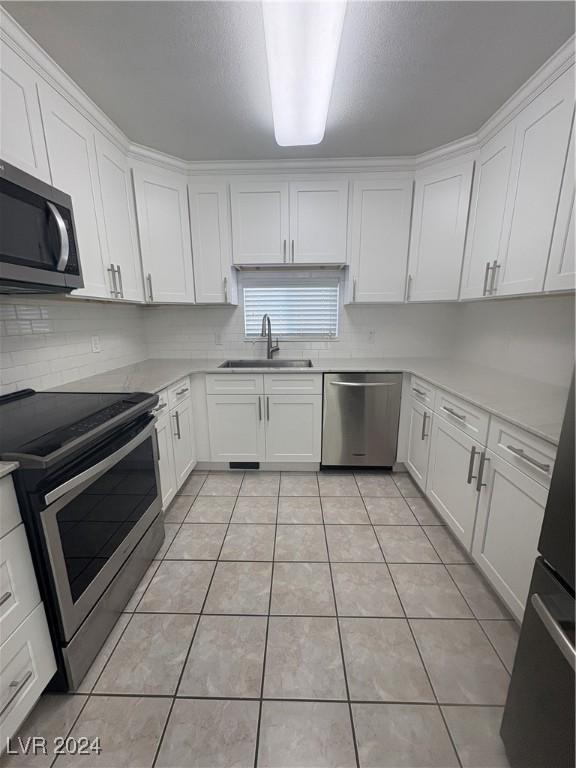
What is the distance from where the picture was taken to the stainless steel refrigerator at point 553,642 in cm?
71

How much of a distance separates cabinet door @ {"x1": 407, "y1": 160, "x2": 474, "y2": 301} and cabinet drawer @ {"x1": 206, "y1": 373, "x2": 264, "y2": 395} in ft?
4.98

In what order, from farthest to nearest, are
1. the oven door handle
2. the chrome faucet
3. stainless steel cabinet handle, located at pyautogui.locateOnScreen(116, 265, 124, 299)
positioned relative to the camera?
1. the chrome faucet
2. stainless steel cabinet handle, located at pyautogui.locateOnScreen(116, 265, 124, 299)
3. the oven door handle

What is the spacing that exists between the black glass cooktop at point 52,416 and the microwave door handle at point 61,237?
622 mm

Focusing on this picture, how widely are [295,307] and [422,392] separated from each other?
1.43 m

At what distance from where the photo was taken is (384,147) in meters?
2.30

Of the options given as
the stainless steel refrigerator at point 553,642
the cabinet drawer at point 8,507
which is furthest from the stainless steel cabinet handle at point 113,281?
the stainless steel refrigerator at point 553,642

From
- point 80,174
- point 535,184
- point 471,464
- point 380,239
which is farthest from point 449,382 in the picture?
point 80,174

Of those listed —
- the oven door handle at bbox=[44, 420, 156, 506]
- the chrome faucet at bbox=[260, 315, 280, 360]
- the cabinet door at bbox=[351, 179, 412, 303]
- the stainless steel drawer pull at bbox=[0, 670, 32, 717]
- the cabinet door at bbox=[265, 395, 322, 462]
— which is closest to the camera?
the stainless steel drawer pull at bbox=[0, 670, 32, 717]

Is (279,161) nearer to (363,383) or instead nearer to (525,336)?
(363,383)

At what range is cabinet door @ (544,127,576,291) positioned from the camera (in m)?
1.42

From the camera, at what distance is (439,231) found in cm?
243

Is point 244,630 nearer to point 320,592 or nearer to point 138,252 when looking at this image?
point 320,592

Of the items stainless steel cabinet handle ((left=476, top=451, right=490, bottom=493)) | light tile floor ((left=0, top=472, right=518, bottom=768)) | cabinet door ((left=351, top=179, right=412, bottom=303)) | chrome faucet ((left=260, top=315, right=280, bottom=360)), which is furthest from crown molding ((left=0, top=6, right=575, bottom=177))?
light tile floor ((left=0, top=472, right=518, bottom=768))

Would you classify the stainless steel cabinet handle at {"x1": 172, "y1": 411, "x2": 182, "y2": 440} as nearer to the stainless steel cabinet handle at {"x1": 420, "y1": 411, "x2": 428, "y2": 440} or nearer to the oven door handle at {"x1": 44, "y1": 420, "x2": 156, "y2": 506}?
the oven door handle at {"x1": 44, "y1": 420, "x2": 156, "y2": 506}
